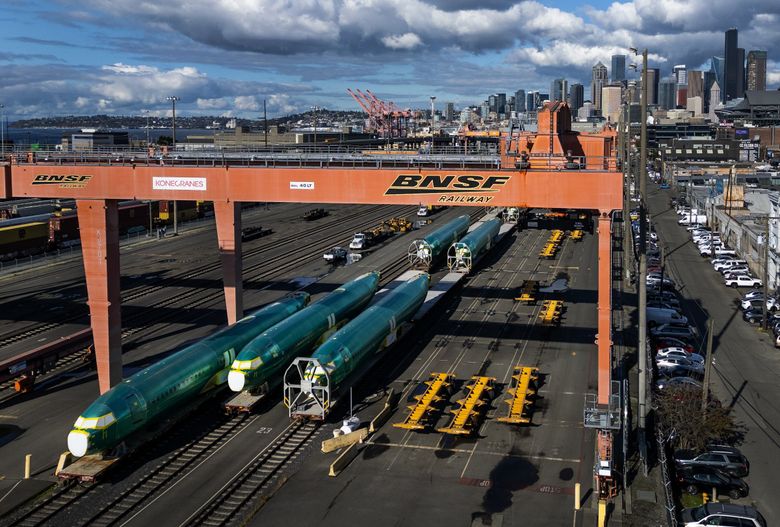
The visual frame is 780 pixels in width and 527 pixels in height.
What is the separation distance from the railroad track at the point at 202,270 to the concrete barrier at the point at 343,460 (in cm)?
2669

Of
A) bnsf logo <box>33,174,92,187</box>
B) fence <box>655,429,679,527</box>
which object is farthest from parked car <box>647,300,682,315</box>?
bnsf logo <box>33,174,92,187</box>

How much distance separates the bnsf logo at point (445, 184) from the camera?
107 feet

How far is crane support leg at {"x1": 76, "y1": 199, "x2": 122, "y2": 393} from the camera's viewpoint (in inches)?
1400

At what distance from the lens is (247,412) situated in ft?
112

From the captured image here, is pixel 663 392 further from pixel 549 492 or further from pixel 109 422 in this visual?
pixel 109 422

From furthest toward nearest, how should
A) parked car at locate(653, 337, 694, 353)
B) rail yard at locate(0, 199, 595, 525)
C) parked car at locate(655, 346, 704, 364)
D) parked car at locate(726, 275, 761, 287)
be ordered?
parked car at locate(726, 275, 761, 287) < parked car at locate(653, 337, 694, 353) < parked car at locate(655, 346, 704, 364) < rail yard at locate(0, 199, 595, 525)

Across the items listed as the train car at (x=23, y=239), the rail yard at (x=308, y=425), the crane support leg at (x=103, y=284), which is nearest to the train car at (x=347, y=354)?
the rail yard at (x=308, y=425)

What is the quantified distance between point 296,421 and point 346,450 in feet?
13.8

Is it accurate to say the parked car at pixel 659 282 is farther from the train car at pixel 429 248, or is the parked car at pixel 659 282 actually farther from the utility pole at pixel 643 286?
the utility pole at pixel 643 286

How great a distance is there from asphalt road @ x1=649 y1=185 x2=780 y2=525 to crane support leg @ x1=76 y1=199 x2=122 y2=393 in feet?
90.7

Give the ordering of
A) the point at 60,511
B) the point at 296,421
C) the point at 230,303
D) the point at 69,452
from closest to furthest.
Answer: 1. the point at 60,511
2. the point at 69,452
3. the point at 296,421
4. the point at 230,303

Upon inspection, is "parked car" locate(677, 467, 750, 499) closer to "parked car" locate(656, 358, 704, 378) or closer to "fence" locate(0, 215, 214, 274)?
"parked car" locate(656, 358, 704, 378)

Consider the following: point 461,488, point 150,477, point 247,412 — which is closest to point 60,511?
point 150,477

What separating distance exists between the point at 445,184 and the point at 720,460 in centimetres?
1558
